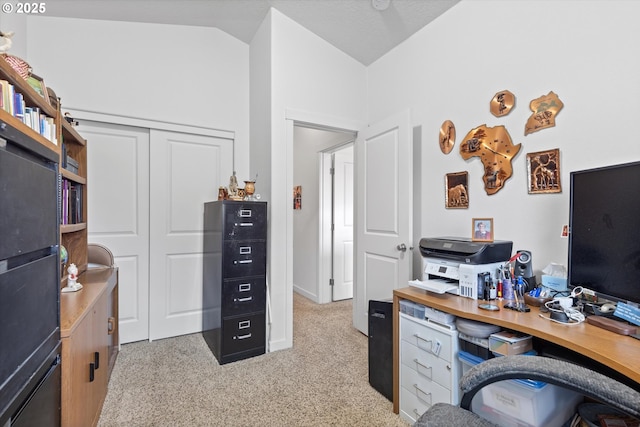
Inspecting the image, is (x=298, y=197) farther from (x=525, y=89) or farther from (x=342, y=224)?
(x=525, y=89)

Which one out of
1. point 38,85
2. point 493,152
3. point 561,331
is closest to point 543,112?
point 493,152

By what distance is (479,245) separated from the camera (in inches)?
62.6

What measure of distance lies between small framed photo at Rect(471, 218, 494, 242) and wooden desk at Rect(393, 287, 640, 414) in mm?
539

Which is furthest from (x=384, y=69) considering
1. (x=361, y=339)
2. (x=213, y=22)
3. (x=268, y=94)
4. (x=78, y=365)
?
(x=78, y=365)

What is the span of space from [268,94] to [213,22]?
949 millimetres

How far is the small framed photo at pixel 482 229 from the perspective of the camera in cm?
194

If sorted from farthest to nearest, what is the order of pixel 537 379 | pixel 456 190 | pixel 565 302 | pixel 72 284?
pixel 456 190 → pixel 72 284 → pixel 565 302 → pixel 537 379

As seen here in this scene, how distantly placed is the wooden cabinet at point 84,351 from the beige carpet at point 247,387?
0.27 meters

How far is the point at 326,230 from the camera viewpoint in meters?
3.97

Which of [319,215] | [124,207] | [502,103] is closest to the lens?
[502,103]

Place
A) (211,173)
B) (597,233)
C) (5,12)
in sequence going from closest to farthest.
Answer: (597,233) → (5,12) → (211,173)

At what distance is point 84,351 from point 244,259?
1148 millimetres

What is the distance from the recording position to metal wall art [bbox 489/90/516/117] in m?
1.88

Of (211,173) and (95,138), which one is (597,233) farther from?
(95,138)
